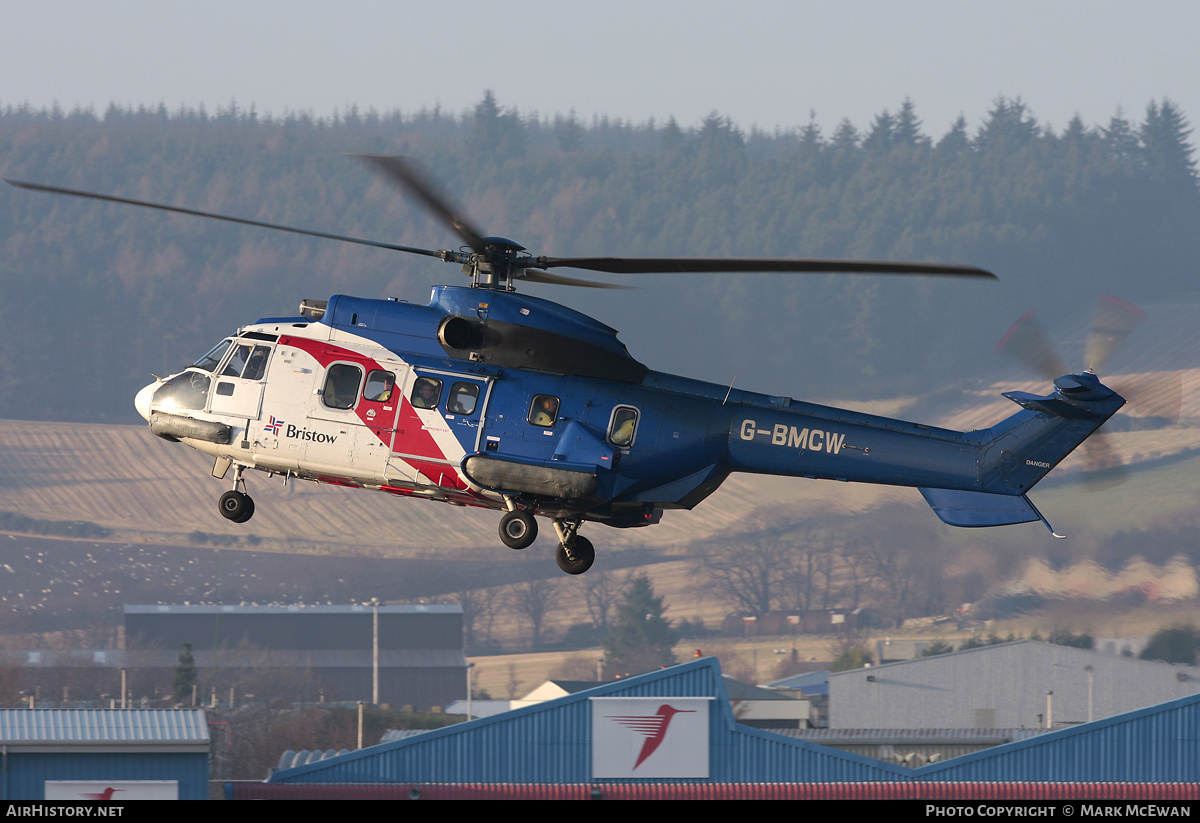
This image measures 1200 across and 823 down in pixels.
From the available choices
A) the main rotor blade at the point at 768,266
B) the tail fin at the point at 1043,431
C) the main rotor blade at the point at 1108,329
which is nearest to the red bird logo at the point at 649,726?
the tail fin at the point at 1043,431

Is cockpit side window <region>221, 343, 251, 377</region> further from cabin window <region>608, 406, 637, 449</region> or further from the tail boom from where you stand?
the tail boom

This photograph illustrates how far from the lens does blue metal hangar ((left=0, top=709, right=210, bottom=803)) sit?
88.6 ft

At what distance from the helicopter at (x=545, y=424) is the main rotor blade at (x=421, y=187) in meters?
0.93

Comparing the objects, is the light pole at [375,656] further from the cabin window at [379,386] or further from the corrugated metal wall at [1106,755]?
the cabin window at [379,386]

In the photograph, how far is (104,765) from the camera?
27188mm

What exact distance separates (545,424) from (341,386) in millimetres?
3171

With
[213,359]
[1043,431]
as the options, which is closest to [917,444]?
[1043,431]

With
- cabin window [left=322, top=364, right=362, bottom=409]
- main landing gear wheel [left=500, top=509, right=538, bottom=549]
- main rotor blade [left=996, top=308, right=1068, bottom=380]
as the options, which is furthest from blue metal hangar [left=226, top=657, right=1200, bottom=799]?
main rotor blade [left=996, top=308, right=1068, bottom=380]

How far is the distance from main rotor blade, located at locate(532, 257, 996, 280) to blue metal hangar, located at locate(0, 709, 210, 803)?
12767 millimetres

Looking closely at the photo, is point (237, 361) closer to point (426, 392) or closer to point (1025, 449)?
point (426, 392)

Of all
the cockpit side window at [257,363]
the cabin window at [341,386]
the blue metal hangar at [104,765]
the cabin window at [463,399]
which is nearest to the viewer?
the cabin window at [463,399]

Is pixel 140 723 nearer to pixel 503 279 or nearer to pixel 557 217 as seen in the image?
pixel 503 279

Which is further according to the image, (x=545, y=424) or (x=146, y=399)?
(x=146, y=399)

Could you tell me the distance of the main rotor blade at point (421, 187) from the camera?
18.1 meters
